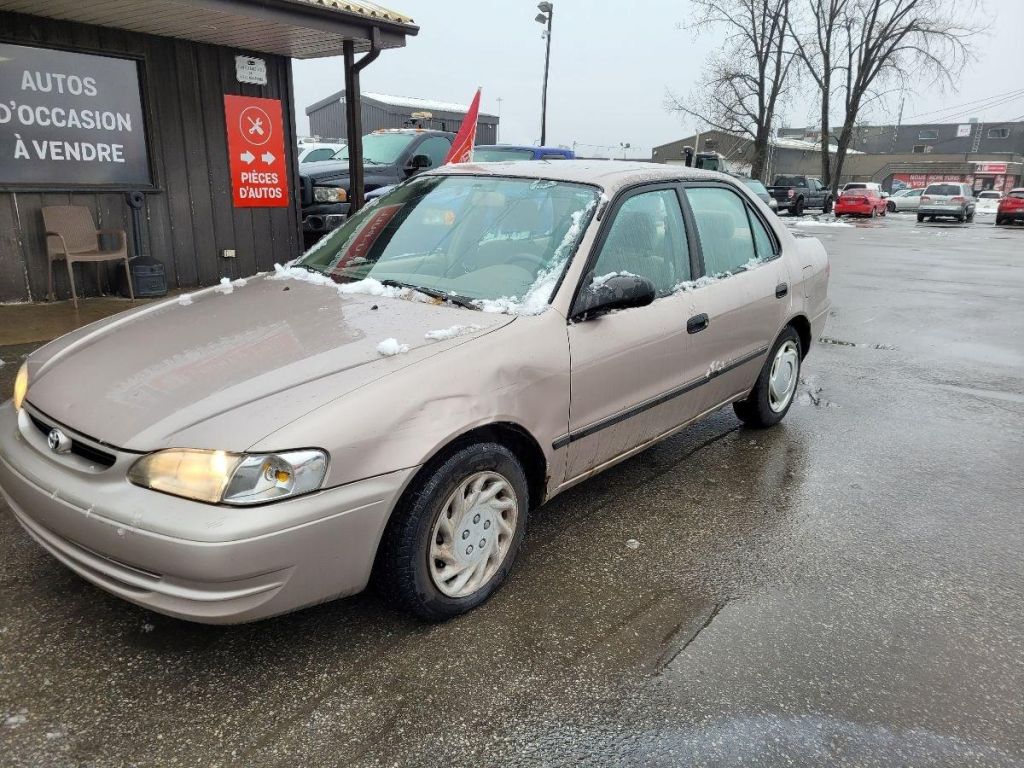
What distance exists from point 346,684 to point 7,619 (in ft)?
4.10

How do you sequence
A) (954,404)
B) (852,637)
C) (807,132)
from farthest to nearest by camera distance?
(807,132)
(954,404)
(852,637)

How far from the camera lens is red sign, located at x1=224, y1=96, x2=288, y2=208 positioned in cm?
834

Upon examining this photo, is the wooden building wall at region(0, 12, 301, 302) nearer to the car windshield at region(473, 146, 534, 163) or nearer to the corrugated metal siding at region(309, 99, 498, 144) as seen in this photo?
the car windshield at region(473, 146, 534, 163)

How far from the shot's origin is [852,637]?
2.70m

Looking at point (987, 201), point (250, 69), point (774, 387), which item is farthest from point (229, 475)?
point (987, 201)

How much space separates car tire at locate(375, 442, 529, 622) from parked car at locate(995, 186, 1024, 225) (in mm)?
33182

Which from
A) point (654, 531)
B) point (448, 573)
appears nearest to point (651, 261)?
point (654, 531)

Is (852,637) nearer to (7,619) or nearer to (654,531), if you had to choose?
(654,531)

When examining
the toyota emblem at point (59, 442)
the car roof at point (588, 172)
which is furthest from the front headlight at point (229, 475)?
the car roof at point (588, 172)

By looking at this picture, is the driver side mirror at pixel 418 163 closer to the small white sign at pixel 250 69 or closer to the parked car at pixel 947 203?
the small white sign at pixel 250 69

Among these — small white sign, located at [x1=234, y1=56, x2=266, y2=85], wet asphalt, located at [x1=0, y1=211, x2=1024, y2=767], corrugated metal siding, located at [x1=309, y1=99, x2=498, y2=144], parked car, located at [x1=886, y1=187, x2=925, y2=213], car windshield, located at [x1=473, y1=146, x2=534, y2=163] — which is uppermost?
corrugated metal siding, located at [x1=309, y1=99, x2=498, y2=144]

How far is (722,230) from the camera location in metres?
4.11

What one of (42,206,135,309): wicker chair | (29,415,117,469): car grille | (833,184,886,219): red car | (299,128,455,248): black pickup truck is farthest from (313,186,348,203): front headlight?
(833,184,886,219): red car

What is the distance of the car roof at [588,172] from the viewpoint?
3461mm
